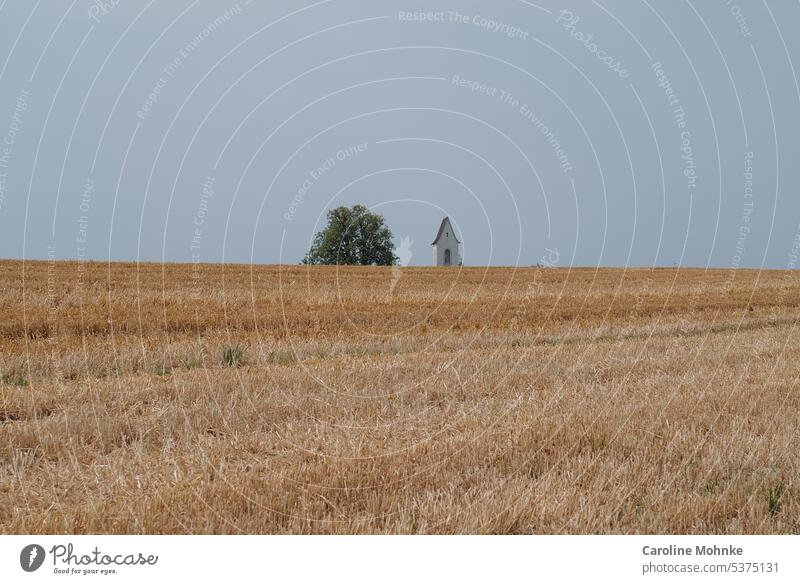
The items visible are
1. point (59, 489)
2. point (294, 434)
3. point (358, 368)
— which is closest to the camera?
point (59, 489)

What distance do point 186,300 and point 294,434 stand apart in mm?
13498

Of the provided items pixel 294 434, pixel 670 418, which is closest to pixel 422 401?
pixel 294 434

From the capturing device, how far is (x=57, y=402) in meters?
7.87

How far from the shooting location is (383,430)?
679 centimetres

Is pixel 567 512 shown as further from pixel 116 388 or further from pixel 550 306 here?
pixel 550 306
